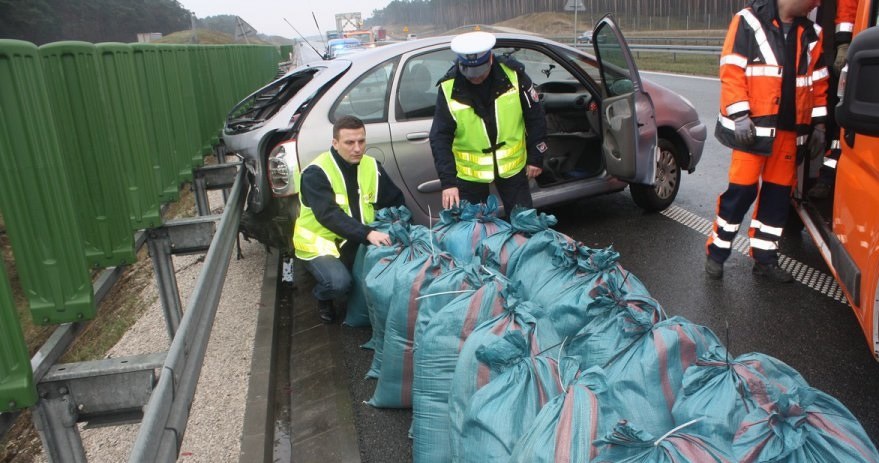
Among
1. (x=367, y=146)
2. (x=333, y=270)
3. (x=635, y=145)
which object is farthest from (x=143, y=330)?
(x=635, y=145)

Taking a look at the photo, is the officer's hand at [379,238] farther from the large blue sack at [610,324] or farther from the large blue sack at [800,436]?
the large blue sack at [800,436]

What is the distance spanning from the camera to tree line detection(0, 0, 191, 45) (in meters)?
27.3

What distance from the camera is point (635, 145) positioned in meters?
4.88

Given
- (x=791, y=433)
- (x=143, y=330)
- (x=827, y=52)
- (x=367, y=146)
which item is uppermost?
(x=827, y=52)

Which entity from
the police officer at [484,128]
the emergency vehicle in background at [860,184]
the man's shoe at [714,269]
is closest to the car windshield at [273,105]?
the police officer at [484,128]

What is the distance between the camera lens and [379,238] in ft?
12.1

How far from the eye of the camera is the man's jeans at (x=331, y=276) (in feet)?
13.4

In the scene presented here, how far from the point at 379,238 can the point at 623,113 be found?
7.40 ft

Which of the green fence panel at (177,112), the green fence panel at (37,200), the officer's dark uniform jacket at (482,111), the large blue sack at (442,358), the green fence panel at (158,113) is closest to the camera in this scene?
the green fence panel at (37,200)

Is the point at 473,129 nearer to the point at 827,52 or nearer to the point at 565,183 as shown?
the point at 565,183

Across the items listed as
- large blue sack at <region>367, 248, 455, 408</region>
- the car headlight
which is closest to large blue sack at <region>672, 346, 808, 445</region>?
large blue sack at <region>367, 248, 455, 408</region>

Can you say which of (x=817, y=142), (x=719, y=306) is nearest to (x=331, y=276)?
(x=719, y=306)

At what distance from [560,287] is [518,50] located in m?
3.18

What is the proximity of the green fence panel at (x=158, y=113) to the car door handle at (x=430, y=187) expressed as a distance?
1659 millimetres
